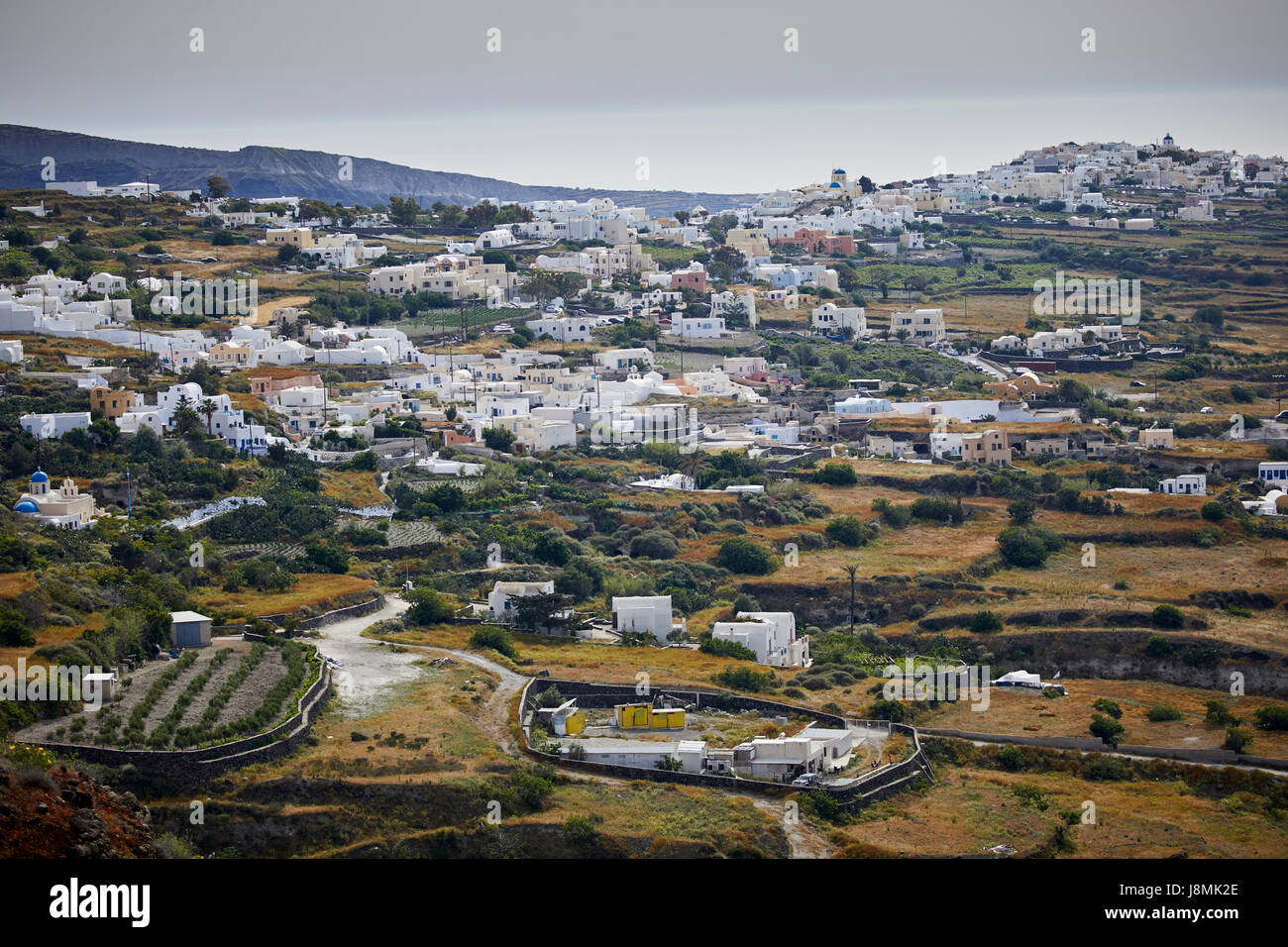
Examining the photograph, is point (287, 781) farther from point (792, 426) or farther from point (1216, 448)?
point (1216, 448)

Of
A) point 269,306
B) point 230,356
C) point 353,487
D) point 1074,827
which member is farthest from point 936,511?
point 269,306

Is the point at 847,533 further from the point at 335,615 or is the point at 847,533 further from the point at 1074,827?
the point at 1074,827

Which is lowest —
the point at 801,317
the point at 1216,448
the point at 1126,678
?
the point at 1126,678

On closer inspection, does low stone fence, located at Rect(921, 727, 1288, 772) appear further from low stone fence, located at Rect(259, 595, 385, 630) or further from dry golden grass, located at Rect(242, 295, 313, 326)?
dry golden grass, located at Rect(242, 295, 313, 326)

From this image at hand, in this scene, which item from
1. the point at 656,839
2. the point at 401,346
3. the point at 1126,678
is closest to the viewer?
the point at 656,839

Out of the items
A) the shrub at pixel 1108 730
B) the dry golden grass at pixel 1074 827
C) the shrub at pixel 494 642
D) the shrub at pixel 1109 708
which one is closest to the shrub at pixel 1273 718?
the shrub at pixel 1109 708

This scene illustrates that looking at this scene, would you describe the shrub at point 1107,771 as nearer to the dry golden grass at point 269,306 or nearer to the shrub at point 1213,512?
the shrub at point 1213,512

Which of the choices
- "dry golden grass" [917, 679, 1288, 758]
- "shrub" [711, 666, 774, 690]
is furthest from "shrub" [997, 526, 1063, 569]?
"shrub" [711, 666, 774, 690]
